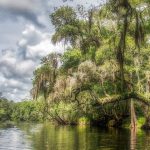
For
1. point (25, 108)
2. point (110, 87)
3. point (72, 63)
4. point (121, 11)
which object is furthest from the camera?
point (25, 108)

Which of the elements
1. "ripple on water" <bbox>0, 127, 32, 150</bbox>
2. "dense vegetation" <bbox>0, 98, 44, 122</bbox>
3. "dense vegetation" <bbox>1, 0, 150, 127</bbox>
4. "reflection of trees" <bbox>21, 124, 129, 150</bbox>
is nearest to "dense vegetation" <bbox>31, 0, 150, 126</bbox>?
"dense vegetation" <bbox>1, 0, 150, 127</bbox>

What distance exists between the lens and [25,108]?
158 metres

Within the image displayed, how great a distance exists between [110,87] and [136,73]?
5934mm

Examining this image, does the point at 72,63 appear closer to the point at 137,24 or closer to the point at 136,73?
the point at 136,73

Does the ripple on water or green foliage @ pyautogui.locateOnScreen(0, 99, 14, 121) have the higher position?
green foliage @ pyautogui.locateOnScreen(0, 99, 14, 121)

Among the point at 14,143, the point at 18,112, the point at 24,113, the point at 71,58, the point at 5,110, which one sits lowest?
the point at 14,143

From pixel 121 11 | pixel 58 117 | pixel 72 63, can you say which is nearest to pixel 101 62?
pixel 72 63

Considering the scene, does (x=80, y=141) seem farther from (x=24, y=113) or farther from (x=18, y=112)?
(x=18, y=112)

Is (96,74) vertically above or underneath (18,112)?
underneath

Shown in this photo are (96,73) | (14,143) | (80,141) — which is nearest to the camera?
(14,143)

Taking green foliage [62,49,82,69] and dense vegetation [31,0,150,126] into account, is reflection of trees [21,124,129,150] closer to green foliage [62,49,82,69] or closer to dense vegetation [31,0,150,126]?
dense vegetation [31,0,150,126]

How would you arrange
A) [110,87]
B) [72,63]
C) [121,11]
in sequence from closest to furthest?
[121,11] < [110,87] < [72,63]

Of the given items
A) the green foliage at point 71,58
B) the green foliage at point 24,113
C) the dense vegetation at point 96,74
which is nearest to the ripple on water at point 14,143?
the dense vegetation at point 96,74

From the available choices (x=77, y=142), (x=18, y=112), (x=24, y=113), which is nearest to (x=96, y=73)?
(x=77, y=142)
